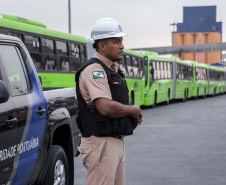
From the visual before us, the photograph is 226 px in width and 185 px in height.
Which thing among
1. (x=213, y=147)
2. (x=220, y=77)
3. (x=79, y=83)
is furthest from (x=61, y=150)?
(x=220, y=77)

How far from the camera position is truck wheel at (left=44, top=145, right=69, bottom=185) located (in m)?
5.47

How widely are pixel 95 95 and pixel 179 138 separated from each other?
960 centimetres

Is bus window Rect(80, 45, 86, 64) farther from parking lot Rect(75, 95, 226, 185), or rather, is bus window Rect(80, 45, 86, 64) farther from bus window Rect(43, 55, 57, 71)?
parking lot Rect(75, 95, 226, 185)

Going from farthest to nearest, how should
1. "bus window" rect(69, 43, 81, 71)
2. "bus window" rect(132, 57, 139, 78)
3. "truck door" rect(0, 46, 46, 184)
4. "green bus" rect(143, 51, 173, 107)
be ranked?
"green bus" rect(143, 51, 173, 107) → "bus window" rect(132, 57, 139, 78) → "bus window" rect(69, 43, 81, 71) → "truck door" rect(0, 46, 46, 184)

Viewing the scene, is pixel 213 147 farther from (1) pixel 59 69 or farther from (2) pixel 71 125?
(1) pixel 59 69

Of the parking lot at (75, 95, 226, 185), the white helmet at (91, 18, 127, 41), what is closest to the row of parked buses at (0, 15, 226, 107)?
the parking lot at (75, 95, 226, 185)

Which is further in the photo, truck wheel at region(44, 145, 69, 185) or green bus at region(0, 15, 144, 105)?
green bus at region(0, 15, 144, 105)

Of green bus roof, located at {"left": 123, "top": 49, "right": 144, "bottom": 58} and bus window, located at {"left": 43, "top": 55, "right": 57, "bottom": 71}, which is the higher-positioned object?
green bus roof, located at {"left": 123, "top": 49, "right": 144, "bottom": 58}

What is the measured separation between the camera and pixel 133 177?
7.87 metres

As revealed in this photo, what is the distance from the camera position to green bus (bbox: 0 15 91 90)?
14.7 metres

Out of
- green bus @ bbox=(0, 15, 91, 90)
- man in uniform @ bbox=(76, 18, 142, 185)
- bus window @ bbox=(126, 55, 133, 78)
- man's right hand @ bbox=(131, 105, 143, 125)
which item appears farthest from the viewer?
bus window @ bbox=(126, 55, 133, 78)

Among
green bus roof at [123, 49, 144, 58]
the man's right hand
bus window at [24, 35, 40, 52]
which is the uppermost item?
bus window at [24, 35, 40, 52]

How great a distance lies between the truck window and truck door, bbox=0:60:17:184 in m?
0.19

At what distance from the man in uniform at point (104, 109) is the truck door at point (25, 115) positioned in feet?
2.96
